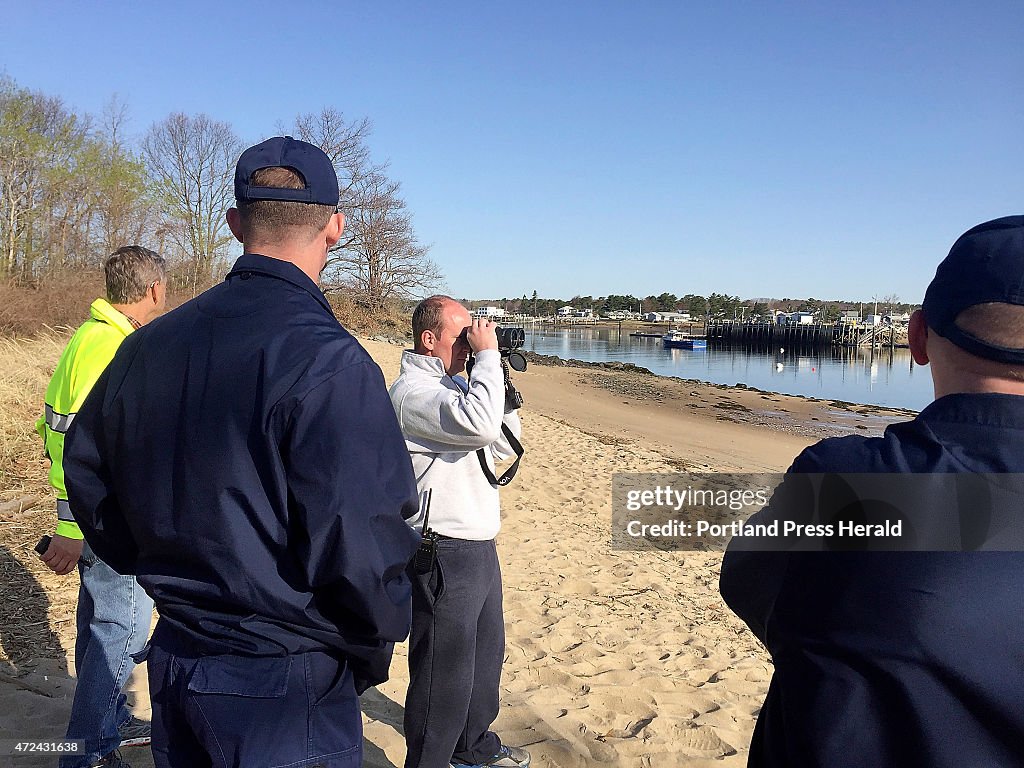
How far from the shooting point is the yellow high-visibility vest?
9.27 feet

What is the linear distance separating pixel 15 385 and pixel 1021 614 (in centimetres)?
1045

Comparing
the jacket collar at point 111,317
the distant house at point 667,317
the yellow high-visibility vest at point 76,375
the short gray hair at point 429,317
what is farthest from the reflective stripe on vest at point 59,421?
the distant house at point 667,317

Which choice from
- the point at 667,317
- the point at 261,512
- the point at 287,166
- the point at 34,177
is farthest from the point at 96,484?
the point at 667,317

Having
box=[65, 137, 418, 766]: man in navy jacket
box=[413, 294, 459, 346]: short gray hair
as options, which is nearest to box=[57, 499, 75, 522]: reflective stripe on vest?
box=[65, 137, 418, 766]: man in navy jacket

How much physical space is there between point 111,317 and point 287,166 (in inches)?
62.1

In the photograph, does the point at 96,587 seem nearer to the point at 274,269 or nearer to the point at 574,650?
the point at 274,269

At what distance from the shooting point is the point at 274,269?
1.76 m

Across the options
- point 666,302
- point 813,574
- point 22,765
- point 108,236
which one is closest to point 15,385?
point 22,765

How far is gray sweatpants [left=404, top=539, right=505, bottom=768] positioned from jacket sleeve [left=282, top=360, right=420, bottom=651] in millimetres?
993

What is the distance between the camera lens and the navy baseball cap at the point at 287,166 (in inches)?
70.7

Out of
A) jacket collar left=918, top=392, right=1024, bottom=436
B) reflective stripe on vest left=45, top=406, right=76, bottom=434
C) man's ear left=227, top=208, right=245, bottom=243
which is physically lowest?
reflective stripe on vest left=45, top=406, right=76, bottom=434

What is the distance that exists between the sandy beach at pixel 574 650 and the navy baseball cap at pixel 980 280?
2.79 meters

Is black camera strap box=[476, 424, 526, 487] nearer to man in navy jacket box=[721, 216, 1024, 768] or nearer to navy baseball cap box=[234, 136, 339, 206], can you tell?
navy baseball cap box=[234, 136, 339, 206]

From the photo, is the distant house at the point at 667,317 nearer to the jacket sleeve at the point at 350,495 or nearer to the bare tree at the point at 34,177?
the bare tree at the point at 34,177
